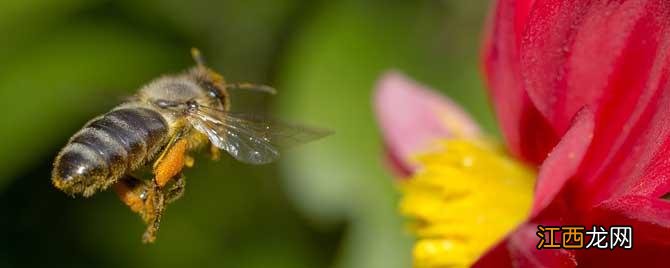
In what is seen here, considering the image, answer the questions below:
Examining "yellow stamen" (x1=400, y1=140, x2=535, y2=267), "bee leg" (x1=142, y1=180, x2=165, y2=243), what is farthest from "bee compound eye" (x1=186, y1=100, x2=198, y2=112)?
"yellow stamen" (x1=400, y1=140, x2=535, y2=267)

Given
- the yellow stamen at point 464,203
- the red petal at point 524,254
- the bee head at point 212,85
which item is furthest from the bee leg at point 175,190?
the red petal at point 524,254

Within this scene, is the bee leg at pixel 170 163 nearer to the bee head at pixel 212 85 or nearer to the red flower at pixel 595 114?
the bee head at pixel 212 85

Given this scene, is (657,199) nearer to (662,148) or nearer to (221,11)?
(662,148)

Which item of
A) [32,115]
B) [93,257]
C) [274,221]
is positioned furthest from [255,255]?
[32,115]

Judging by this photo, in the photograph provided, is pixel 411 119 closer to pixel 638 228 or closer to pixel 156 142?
pixel 156 142

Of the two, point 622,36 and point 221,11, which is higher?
point 221,11
